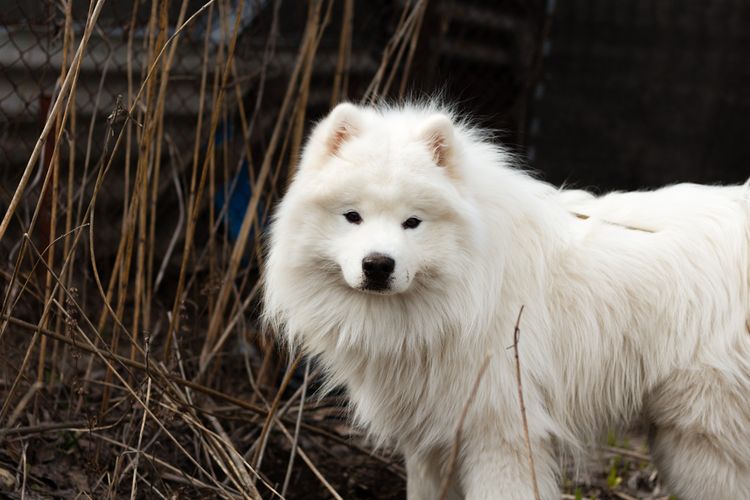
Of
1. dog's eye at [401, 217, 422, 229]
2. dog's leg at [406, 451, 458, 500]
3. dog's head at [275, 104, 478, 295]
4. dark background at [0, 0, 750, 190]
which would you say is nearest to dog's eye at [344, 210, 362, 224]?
dog's head at [275, 104, 478, 295]

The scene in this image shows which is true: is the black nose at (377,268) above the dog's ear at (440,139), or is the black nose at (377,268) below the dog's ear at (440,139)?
below

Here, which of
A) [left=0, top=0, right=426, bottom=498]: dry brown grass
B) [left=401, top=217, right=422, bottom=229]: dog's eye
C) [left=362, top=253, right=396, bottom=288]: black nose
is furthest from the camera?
[left=0, top=0, right=426, bottom=498]: dry brown grass

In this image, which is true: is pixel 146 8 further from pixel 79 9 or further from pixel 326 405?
pixel 326 405

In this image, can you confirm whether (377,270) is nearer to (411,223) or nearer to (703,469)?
(411,223)

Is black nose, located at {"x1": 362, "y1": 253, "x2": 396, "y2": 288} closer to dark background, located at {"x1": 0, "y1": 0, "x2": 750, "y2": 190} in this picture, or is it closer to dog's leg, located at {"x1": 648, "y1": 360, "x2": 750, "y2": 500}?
dog's leg, located at {"x1": 648, "y1": 360, "x2": 750, "y2": 500}

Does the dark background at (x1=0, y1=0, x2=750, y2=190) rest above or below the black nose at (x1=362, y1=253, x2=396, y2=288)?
above

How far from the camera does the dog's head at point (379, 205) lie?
2.63 metres

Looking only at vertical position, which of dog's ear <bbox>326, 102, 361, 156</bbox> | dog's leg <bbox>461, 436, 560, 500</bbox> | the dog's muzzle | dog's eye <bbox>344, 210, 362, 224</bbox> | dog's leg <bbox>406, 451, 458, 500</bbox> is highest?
dog's ear <bbox>326, 102, 361, 156</bbox>

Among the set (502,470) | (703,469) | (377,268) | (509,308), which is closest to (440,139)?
(377,268)

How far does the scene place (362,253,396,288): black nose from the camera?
256 centimetres

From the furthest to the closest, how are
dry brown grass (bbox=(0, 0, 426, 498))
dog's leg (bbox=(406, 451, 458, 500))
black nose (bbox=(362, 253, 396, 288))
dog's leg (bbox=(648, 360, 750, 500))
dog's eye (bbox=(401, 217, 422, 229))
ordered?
dog's leg (bbox=(406, 451, 458, 500)) < dry brown grass (bbox=(0, 0, 426, 498)) < dog's leg (bbox=(648, 360, 750, 500)) < dog's eye (bbox=(401, 217, 422, 229)) < black nose (bbox=(362, 253, 396, 288))

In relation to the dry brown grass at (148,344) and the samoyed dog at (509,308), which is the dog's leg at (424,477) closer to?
the samoyed dog at (509,308)

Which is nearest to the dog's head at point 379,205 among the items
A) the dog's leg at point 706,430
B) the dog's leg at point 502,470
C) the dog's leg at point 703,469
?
the dog's leg at point 502,470

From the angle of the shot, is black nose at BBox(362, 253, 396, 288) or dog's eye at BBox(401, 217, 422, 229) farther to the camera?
dog's eye at BBox(401, 217, 422, 229)
